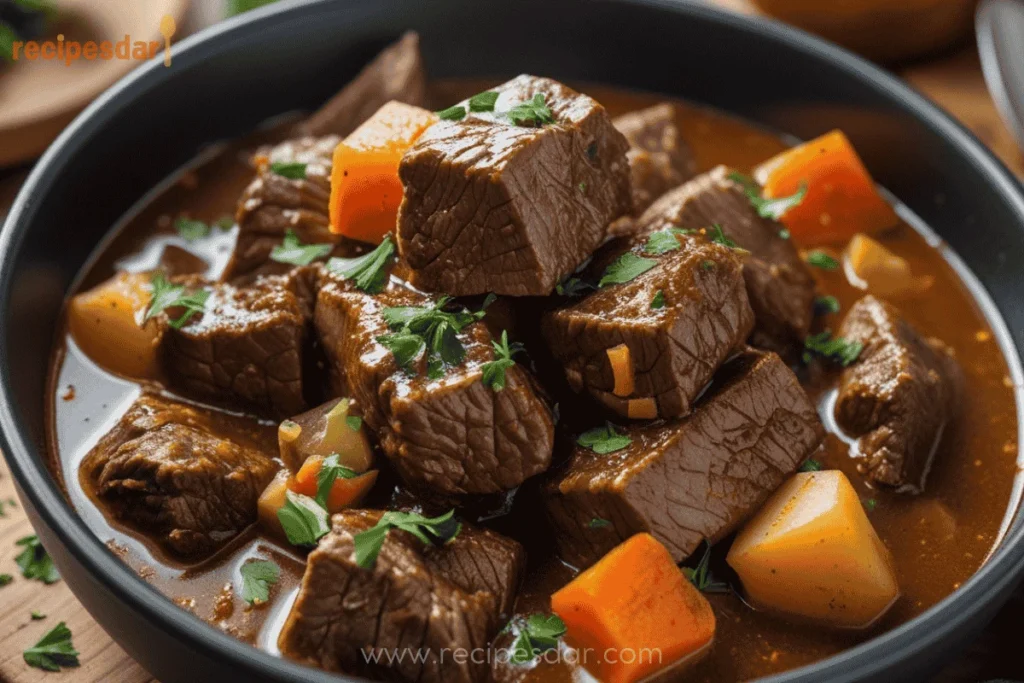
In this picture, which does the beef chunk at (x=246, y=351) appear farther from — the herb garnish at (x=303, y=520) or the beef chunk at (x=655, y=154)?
the beef chunk at (x=655, y=154)

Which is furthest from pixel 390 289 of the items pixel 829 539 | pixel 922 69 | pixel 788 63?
pixel 922 69

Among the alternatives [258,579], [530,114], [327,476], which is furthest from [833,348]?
[258,579]

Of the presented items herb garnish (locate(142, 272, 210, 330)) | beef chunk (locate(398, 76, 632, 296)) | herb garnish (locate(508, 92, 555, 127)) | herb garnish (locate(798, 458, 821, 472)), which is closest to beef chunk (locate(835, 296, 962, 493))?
herb garnish (locate(798, 458, 821, 472))

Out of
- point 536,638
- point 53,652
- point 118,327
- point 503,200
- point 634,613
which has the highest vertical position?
point 503,200

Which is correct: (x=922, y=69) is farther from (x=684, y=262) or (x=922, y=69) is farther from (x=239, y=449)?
(x=239, y=449)

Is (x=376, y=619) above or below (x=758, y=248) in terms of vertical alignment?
below

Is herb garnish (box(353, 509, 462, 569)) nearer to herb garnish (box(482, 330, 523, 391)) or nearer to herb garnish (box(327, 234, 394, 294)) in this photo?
herb garnish (box(482, 330, 523, 391))

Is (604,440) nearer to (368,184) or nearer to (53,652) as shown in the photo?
(368,184)
